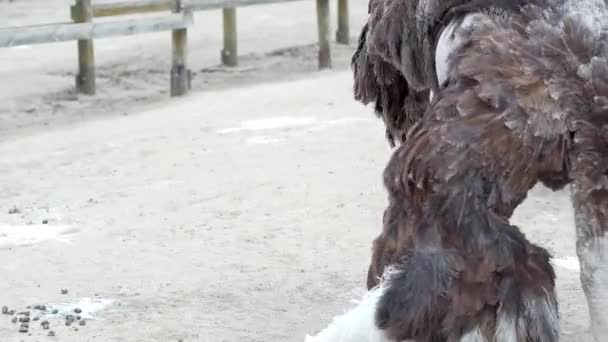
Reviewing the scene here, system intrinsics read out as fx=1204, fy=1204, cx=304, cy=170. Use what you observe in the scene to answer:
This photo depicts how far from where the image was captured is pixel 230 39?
9.64 metres

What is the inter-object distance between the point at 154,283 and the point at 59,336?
57 cm

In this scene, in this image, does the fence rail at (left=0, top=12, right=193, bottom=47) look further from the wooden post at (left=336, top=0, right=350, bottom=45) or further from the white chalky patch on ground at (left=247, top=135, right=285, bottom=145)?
the wooden post at (left=336, top=0, right=350, bottom=45)

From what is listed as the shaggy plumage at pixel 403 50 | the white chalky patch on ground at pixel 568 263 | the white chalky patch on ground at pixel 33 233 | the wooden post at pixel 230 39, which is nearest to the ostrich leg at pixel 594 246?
the shaggy plumage at pixel 403 50

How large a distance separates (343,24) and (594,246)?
820cm

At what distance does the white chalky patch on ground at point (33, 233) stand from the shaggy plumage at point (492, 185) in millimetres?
2540

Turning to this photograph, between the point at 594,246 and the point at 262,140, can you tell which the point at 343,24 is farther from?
the point at 594,246

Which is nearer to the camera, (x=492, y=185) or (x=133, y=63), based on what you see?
(x=492, y=185)

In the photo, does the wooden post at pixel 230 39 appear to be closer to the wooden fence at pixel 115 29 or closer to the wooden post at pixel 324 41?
the wooden fence at pixel 115 29

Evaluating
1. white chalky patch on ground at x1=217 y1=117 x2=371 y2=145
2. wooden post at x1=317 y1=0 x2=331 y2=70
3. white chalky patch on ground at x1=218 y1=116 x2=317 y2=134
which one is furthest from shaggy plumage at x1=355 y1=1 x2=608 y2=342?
wooden post at x1=317 y1=0 x2=331 y2=70

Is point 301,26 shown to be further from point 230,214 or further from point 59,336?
point 59,336

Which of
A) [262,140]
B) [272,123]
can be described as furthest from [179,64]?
[262,140]

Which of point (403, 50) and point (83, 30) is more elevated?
point (403, 50)

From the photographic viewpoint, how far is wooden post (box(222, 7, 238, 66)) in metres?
9.59

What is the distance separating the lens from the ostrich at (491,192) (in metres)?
2.42
